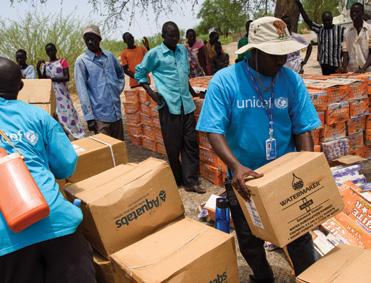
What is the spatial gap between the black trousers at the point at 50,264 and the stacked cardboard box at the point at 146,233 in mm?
227

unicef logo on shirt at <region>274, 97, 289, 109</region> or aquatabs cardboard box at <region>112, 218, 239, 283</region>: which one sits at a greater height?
unicef logo on shirt at <region>274, 97, 289, 109</region>

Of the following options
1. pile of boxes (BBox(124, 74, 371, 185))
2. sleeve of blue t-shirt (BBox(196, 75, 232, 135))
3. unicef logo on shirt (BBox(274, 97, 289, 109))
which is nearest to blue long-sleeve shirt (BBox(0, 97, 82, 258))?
sleeve of blue t-shirt (BBox(196, 75, 232, 135))

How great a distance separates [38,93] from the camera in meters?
3.54

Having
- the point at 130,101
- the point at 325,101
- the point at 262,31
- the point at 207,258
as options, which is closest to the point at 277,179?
the point at 207,258

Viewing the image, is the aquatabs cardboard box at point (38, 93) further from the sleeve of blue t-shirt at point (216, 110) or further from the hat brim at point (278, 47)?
the hat brim at point (278, 47)

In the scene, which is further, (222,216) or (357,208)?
(357,208)

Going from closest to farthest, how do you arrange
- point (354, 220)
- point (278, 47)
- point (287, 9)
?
1. point (278, 47)
2. point (354, 220)
3. point (287, 9)

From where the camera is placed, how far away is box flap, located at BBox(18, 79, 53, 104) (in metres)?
3.51

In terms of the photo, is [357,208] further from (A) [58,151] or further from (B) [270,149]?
(A) [58,151]

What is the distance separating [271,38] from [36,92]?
2.24 meters

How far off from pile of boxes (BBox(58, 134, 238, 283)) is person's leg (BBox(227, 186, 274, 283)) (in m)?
0.24

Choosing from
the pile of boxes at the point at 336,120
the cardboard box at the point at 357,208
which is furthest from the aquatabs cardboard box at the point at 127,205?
the pile of boxes at the point at 336,120

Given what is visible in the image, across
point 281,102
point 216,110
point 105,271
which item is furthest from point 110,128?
point 281,102

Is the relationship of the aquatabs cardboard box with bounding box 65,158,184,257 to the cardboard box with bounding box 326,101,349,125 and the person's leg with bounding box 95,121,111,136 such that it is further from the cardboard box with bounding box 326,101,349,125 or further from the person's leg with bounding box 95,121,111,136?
the cardboard box with bounding box 326,101,349,125
